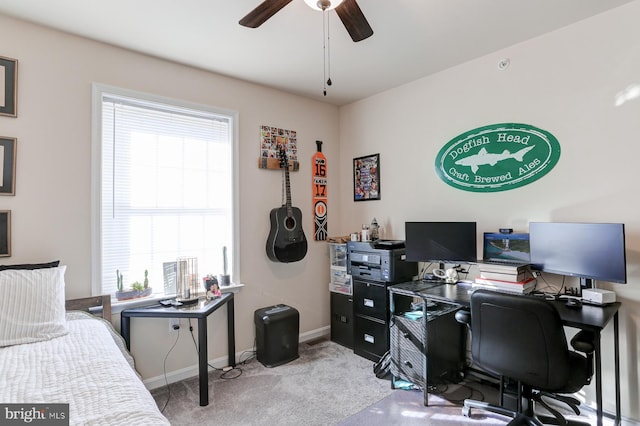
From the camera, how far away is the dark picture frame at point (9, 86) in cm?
212

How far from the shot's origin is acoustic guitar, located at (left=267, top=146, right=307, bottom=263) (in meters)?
3.26

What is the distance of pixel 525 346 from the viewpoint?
5.72 feet

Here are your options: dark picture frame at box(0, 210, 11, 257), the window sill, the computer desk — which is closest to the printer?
the computer desk

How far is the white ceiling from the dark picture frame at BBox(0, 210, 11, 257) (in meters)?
1.29

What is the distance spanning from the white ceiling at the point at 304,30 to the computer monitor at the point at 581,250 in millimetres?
1398

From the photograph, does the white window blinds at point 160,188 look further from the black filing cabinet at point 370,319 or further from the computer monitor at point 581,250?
the computer monitor at point 581,250

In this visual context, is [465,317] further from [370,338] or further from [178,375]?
[178,375]

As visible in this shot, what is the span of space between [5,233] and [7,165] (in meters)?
0.44

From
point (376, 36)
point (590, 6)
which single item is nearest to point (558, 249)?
point (590, 6)

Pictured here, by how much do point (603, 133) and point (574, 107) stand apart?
0.85 feet

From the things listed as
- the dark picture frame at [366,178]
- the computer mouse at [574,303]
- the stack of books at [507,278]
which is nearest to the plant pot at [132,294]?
the dark picture frame at [366,178]

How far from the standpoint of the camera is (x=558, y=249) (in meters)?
2.16

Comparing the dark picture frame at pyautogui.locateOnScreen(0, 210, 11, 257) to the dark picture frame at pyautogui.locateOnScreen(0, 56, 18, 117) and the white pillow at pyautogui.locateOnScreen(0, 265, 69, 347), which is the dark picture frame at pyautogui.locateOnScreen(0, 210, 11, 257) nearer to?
the white pillow at pyautogui.locateOnScreen(0, 265, 69, 347)

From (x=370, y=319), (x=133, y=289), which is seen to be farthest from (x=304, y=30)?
(x=370, y=319)
